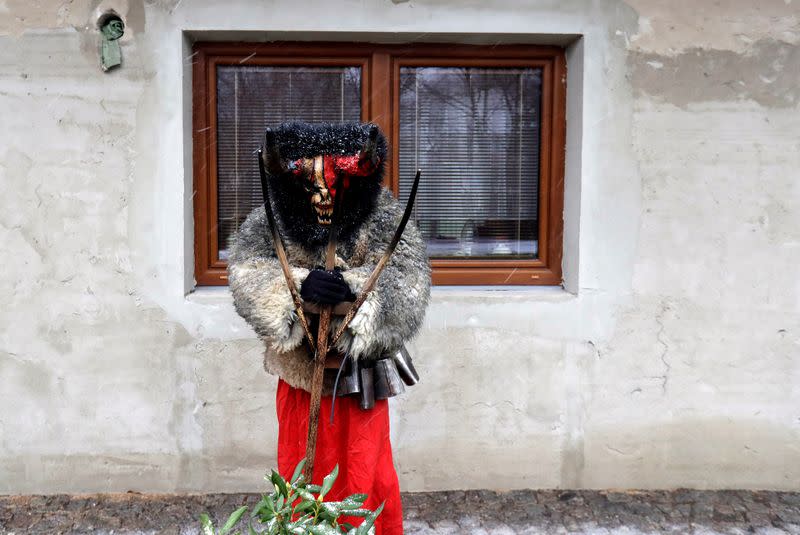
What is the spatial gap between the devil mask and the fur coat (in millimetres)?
64

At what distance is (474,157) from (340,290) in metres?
2.07

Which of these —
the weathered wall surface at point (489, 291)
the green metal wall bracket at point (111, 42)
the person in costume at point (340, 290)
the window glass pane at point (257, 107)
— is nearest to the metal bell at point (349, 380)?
the person in costume at point (340, 290)

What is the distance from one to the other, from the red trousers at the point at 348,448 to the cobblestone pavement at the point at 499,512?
96cm

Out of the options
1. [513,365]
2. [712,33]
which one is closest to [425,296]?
[513,365]

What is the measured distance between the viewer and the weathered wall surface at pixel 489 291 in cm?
385

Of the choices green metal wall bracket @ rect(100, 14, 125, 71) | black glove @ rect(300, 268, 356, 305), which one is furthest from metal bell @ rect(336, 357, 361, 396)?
green metal wall bracket @ rect(100, 14, 125, 71)

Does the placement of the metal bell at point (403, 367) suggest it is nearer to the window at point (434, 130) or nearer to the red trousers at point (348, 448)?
the red trousers at point (348, 448)

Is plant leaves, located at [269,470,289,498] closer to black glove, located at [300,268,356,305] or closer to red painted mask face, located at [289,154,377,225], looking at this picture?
black glove, located at [300,268,356,305]

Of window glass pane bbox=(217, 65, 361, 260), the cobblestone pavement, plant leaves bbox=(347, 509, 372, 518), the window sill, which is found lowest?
the cobblestone pavement

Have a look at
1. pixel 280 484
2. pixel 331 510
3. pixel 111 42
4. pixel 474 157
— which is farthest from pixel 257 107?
pixel 331 510

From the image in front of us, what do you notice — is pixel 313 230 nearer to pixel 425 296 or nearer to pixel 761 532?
pixel 425 296

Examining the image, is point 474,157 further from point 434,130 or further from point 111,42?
point 111,42

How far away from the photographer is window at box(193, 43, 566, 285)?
410 cm

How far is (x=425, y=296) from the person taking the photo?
2.74m
